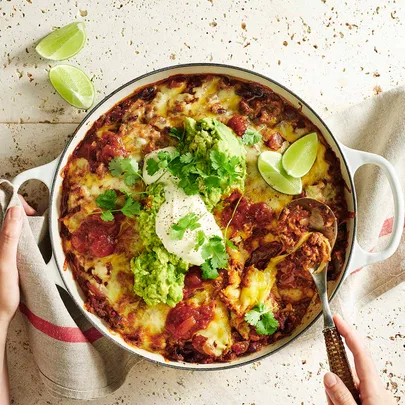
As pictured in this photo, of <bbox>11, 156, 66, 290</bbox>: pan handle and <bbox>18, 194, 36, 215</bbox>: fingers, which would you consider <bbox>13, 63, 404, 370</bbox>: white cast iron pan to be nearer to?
<bbox>11, 156, 66, 290</bbox>: pan handle

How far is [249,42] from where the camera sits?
3627 mm

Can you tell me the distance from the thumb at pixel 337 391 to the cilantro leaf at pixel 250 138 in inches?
52.7

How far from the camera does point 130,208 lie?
3219 millimetres

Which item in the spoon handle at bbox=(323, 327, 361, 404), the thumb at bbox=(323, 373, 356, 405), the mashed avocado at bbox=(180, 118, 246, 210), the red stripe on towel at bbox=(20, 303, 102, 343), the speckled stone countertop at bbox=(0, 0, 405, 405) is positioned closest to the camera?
the thumb at bbox=(323, 373, 356, 405)

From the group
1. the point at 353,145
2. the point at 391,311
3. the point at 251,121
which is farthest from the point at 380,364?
the point at 251,121

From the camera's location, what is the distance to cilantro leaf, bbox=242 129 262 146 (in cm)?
329

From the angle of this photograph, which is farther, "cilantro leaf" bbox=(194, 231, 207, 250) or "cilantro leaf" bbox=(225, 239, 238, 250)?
"cilantro leaf" bbox=(225, 239, 238, 250)

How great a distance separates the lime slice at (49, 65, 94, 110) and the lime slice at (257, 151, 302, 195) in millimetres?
1117

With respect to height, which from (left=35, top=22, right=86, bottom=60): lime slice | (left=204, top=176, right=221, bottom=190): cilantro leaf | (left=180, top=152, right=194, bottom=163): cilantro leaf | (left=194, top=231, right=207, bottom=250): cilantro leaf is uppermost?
(left=35, top=22, right=86, bottom=60): lime slice

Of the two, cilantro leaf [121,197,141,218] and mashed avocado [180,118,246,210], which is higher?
mashed avocado [180,118,246,210]

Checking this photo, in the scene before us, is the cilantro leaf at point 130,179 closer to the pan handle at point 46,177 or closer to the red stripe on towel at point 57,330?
A: the pan handle at point 46,177

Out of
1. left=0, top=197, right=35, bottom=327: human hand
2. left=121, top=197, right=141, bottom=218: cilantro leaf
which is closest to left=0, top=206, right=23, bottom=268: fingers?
left=0, top=197, right=35, bottom=327: human hand

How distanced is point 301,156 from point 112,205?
44.1 inches

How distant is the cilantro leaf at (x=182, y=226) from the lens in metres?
3.10
